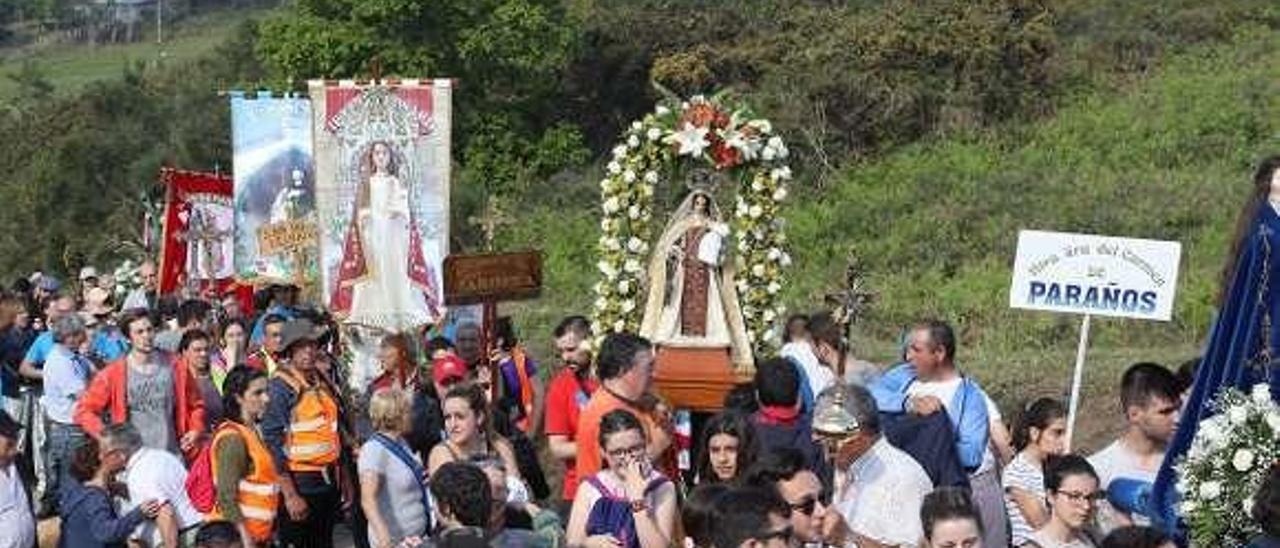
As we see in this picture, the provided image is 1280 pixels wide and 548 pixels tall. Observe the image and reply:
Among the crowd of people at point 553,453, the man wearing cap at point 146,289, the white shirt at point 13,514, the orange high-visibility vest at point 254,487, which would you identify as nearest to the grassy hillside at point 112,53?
the man wearing cap at point 146,289

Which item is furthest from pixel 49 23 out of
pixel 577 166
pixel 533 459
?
pixel 533 459

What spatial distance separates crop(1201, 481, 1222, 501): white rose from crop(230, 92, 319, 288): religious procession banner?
1284cm

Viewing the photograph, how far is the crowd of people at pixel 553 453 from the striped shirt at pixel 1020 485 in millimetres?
11

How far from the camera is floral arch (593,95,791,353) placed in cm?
1462

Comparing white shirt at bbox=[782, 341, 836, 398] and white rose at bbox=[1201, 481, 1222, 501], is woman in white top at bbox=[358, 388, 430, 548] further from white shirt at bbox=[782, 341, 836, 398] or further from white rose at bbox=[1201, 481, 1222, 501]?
white rose at bbox=[1201, 481, 1222, 501]

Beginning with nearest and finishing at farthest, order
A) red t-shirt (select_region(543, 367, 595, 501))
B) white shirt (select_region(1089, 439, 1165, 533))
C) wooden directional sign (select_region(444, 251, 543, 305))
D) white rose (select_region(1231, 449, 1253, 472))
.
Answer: white rose (select_region(1231, 449, 1253, 472)) → white shirt (select_region(1089, 439, 1165, 533)) → red t-shirt (select_region(543, 367, 595, 501)) → wooden directional sign (select_region(444, 251, 543, 305))

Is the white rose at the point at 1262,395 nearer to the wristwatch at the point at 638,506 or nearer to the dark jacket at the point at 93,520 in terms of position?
the wristwatch at the point at 638,506

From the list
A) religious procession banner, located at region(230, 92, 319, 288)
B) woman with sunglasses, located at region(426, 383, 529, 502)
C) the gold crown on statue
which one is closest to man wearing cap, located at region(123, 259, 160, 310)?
religious procession banner, located at region(230, 92, 319, 288)

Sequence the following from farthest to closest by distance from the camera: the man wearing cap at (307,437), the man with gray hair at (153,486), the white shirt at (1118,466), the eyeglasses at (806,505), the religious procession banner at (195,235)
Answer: the religious procession banner at (195,235)
the man wearing cap at (307,437)
the man with gray hair at (153,486)
the white shirt at (1118,466)
the eyeglasses at (806,505)

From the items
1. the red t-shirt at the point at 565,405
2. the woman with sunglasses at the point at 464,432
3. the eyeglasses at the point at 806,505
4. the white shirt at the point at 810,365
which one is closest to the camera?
the eyeglasses at the point at 806,505

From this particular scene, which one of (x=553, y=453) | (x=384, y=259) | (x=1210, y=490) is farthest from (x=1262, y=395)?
(x=384, y=259)

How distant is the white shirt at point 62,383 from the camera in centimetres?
1403

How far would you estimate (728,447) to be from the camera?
341 inches

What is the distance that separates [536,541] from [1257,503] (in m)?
2.59
